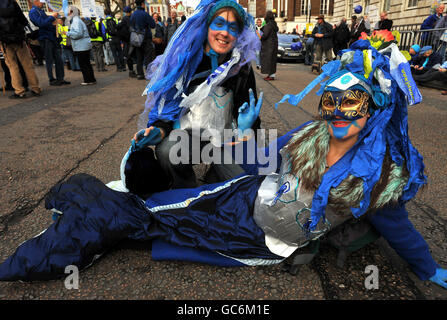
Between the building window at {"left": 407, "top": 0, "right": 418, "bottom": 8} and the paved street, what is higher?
the building window at {"left": 407, "top": 0, "right": 418, "bottom": 8}

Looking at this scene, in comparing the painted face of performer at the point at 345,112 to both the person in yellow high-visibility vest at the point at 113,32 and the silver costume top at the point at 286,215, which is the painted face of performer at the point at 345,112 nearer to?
the silver costume top at the point at 286,215

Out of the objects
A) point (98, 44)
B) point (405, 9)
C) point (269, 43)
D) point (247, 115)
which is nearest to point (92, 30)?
point (98, 44)

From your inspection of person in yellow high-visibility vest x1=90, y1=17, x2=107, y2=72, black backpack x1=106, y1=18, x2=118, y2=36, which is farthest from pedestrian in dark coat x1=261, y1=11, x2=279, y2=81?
person in yellow high-visibility vest x1=90, y1=17, x2=107, y2=72

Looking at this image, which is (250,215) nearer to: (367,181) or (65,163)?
(367,181)

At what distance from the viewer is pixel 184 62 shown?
1992mm

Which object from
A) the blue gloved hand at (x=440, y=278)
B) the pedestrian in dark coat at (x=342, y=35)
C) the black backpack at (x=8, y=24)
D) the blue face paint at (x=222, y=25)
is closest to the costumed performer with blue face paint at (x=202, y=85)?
the blue face paint at (x=222, y=25)

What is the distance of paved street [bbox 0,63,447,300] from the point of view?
1.49 metres

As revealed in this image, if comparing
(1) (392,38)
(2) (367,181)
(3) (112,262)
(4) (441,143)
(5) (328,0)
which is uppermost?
(5) (328,0)

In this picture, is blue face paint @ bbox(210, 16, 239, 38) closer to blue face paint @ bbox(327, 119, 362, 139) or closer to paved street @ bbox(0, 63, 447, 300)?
blue face paint @ bbox(327, 119, 362, 139)

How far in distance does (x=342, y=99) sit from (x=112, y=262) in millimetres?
1476

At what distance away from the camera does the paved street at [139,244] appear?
4.90ft

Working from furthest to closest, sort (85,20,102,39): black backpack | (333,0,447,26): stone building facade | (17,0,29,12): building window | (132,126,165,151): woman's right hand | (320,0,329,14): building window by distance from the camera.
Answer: (320,0,329,14): building window
(17,0,29,12): building window
(333,0,447,26): stone building facade
(85,20,102,39): black backpack
(132,126,165,151): woman's right hand

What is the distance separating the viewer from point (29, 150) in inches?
134
